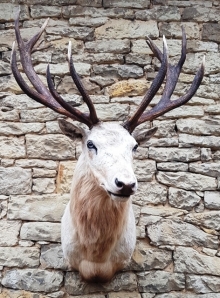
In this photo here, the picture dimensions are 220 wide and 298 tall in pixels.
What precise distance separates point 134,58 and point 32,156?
1.28 m

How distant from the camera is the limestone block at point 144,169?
4391 millimetres

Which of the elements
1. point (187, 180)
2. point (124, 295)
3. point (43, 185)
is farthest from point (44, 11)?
point (124, 295)

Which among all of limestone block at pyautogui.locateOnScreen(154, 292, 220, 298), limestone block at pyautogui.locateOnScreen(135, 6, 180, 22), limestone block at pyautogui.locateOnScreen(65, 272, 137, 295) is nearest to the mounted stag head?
limestone block at pyautogui.locateOnScreen(65, 272, 137, 295)

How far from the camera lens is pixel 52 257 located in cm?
407

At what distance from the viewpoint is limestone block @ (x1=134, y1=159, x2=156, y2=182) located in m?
4.39

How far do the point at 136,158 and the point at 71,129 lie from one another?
3.34 ft

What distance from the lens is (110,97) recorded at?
4.70m

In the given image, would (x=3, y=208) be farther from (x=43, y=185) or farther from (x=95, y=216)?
(x=95, y=216)

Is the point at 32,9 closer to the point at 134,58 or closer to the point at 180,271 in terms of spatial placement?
the point at 134,58

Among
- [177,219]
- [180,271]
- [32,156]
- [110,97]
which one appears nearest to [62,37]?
[110,97]

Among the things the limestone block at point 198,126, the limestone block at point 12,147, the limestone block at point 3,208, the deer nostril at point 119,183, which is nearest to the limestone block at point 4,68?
the limestone block at point 12,147

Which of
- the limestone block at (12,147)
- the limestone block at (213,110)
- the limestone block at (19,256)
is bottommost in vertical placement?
the limestone block at (19,256)

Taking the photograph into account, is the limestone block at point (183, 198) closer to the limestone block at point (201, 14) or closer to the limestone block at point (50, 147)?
the limestone block at point (50, 147)

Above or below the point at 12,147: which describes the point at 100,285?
below
